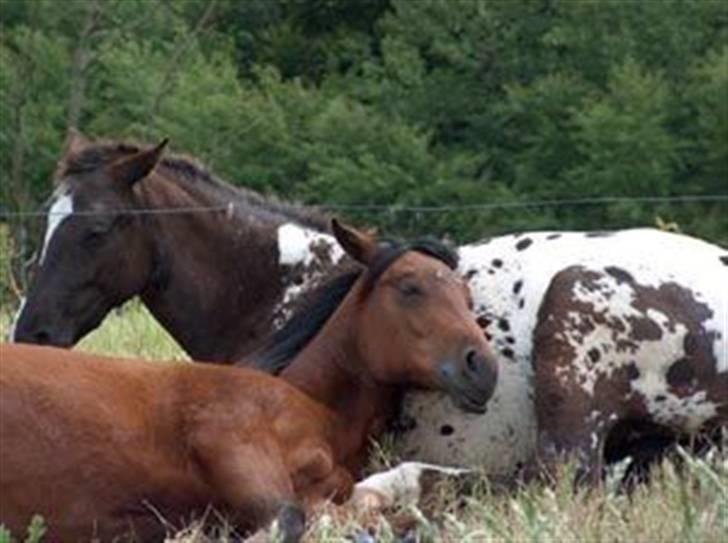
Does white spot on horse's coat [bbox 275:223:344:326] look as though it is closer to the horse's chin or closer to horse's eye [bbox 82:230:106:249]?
horse's eye [bbox 82:230:106:249]

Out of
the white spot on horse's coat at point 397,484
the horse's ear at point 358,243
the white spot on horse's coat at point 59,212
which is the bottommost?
the white spot on horse's coat at point 397,484

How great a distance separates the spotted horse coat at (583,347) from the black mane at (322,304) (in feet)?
0.84

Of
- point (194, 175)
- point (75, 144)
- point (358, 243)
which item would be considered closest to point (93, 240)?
point (75, 144)

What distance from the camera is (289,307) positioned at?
9.00 meters

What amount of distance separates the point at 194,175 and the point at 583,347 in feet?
6.50

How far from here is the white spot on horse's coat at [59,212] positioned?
29.6 feet

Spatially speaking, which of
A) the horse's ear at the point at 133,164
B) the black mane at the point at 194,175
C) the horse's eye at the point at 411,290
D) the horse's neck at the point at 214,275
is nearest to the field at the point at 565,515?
the horse's eye at the point at 411,290

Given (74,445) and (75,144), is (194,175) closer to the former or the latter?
(75,144)

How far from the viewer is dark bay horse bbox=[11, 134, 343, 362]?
9.02 metres

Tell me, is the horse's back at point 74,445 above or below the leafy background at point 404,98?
above

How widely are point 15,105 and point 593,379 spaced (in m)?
35.5

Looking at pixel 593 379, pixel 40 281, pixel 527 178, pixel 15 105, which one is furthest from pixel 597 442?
pixel 527 178

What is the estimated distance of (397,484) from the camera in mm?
7688

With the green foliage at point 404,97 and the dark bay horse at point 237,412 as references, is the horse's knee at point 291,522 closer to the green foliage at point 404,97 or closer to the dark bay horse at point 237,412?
the dark bay horse at point 237,412
